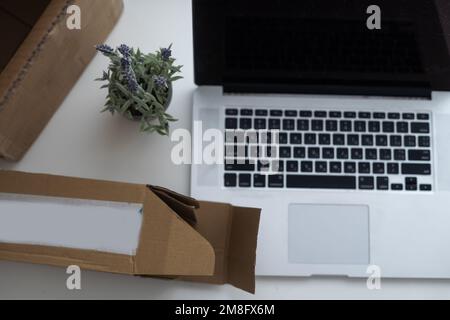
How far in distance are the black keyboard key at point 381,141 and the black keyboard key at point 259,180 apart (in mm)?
173

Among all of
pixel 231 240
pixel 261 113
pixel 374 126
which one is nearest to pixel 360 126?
pixel 374 126

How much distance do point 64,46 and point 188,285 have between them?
1.21 ft

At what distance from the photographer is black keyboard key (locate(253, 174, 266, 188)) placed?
67 cm

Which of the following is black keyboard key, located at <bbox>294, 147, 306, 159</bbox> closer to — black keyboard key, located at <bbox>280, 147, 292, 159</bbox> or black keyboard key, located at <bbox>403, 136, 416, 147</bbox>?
black keyboard key, located at <bbox>280, 147, 292, 159</bbox>

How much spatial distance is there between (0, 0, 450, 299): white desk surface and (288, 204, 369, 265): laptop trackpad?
0.12ft

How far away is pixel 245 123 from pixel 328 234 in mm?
199

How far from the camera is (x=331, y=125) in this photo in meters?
0.68

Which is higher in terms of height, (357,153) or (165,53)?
(165,53)

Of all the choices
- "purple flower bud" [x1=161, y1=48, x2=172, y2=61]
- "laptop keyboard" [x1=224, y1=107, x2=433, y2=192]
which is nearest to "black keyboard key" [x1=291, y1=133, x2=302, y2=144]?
"laptop keyboard" [x1=224, y1=107, x2=433, y2=192]

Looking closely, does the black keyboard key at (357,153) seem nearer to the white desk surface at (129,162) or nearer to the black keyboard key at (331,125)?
the black keyboard key at (331,125)

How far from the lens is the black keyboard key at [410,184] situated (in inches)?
26.7

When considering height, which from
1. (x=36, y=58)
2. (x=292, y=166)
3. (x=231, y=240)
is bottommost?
(x=231, y=240)

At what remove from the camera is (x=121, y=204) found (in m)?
0.57

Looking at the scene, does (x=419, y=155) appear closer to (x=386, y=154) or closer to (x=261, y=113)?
(x=386, y=154)
